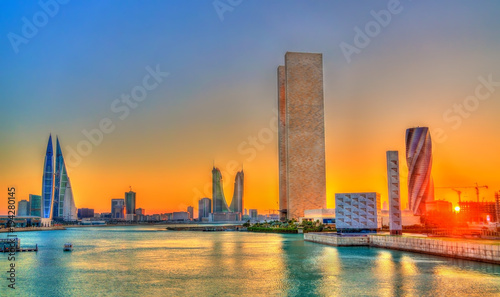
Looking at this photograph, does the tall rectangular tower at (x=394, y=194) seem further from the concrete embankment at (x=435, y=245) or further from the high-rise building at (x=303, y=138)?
the high-rise building at (x=303, y=138)

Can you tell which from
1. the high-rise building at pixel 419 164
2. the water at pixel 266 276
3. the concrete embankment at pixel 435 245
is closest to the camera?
the water at pixel 266 276

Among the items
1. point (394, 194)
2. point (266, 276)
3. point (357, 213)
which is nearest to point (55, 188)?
point (357, 213)

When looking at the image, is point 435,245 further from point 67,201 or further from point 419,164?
point 67,201

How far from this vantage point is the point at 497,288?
77.7 feet

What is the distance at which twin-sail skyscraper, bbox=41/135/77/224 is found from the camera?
157125mm

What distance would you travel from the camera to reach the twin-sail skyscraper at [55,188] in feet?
516

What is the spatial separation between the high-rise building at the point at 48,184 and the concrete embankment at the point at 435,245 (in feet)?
401

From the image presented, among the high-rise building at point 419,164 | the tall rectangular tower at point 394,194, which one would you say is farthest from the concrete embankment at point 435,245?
the high-rise building at point 419,164

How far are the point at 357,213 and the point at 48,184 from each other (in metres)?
126

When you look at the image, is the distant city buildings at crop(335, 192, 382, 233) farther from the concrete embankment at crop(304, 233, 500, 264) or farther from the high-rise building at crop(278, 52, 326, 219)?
the high-rise building at crop(278, 52, 326, 219)

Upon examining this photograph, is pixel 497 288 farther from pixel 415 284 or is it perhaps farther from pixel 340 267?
pixel 340 267

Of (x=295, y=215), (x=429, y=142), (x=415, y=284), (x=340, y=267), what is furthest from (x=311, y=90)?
(x=415, y=284)

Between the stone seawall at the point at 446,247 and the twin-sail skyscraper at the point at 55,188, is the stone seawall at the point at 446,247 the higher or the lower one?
the lower one

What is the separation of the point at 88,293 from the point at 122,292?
1.81m
